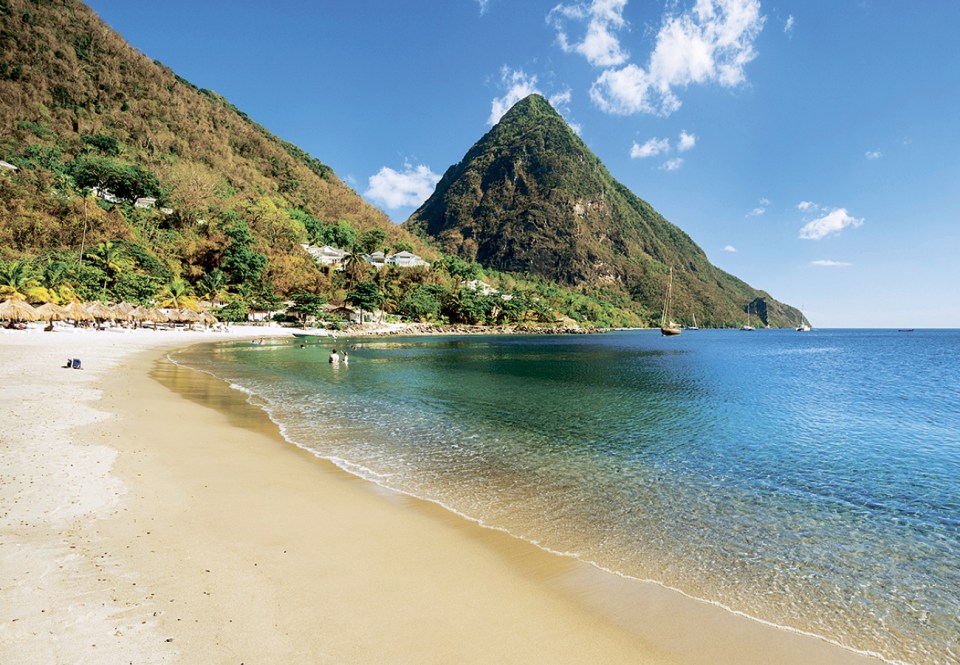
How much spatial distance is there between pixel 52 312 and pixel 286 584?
200 ft

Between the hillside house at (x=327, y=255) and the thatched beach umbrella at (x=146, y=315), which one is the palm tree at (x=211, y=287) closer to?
the thatched beach umbrella at (x=146, y=315)

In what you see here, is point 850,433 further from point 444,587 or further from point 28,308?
point 28,308

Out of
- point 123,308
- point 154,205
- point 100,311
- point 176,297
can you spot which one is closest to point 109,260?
point 176,297

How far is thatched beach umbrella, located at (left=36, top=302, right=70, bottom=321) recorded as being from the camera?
44781 millimetres

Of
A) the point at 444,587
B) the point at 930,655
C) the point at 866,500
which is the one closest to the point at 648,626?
the point at 444,587

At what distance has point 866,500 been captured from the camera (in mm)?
9234

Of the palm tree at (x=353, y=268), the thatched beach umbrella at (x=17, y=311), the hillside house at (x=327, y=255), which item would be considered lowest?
the thatched beach umbrella at (x=17, y=311)

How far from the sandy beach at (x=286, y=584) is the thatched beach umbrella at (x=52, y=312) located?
166 feet

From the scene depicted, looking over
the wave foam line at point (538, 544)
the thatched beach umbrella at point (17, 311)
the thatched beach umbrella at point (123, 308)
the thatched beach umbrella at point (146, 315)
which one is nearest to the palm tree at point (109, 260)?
the thatched beach umbrella at point (146, 315)

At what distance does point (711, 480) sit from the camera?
10266mm

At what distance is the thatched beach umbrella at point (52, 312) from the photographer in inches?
1763

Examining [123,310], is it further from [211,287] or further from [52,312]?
[211,287]

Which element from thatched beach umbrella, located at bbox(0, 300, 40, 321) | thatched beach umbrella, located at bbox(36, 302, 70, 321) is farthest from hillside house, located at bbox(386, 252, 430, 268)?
thatched beach umbrella, located at bbox(0, 300, 40, 321)

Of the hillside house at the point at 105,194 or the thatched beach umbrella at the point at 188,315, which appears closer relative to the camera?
the thatched beach umbrella at the point at 188,315
